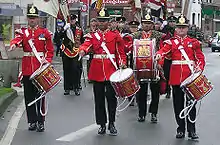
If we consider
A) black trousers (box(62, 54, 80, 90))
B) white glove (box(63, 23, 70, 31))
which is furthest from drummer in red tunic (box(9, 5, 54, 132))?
black trousers (box(62, 54, 80, 90))

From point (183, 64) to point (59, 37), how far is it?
5.46 meters

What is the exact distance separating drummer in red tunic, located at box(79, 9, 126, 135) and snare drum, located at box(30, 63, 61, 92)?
66 centimetres

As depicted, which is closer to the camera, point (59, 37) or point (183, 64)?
point (183, 64)

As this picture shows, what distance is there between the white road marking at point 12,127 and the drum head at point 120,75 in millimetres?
1889

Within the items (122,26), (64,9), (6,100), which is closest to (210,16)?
(122,26)

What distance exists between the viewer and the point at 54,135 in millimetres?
8773

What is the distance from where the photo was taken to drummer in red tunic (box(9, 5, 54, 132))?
891 centimetres

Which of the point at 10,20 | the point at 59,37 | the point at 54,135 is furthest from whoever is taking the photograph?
the point at 10,20

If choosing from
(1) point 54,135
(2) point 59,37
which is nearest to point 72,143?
(1) point 54,135

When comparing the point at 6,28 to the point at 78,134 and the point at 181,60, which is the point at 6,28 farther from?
the point at 181,60

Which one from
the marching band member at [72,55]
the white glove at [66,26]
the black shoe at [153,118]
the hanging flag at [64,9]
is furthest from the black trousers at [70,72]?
Result: the black shoe at [153,118]

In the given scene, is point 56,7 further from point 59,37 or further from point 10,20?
point 10,20

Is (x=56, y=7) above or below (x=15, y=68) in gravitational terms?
above

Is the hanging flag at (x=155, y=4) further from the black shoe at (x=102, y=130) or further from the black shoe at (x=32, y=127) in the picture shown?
the black shoe at (x=32, y=127)
